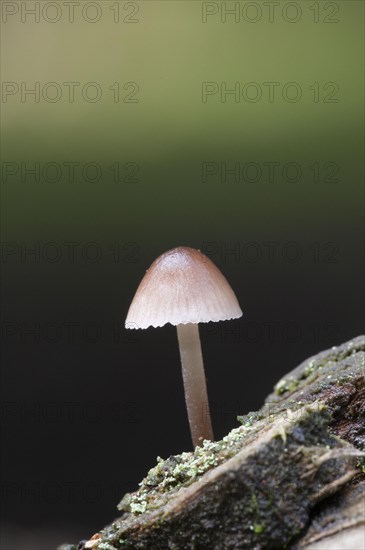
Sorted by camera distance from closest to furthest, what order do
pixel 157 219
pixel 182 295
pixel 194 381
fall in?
pixel 182 295 → pixel 194 381 → pixel 157 219

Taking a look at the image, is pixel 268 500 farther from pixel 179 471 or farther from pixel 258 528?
pixel 179 471

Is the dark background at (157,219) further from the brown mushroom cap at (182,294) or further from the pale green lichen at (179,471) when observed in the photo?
the pale green lichen at (179,471)

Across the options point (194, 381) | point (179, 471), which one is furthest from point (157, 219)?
point (179, 471)

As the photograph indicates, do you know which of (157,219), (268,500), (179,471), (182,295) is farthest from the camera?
(157,219)

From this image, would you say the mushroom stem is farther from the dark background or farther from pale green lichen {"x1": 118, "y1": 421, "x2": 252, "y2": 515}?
the dark background

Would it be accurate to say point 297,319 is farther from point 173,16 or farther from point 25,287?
point 173,16

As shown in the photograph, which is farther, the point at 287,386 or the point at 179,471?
the point at 287,386

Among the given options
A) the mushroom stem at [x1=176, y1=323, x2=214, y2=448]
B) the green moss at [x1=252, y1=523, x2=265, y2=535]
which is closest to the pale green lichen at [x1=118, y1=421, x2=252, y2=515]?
the green moss at [x1=252, y1=523, x2=265, y2=535]

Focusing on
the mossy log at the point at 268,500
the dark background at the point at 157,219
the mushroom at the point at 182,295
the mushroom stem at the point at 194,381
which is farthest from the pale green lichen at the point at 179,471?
the dark background at the point at 157,219
